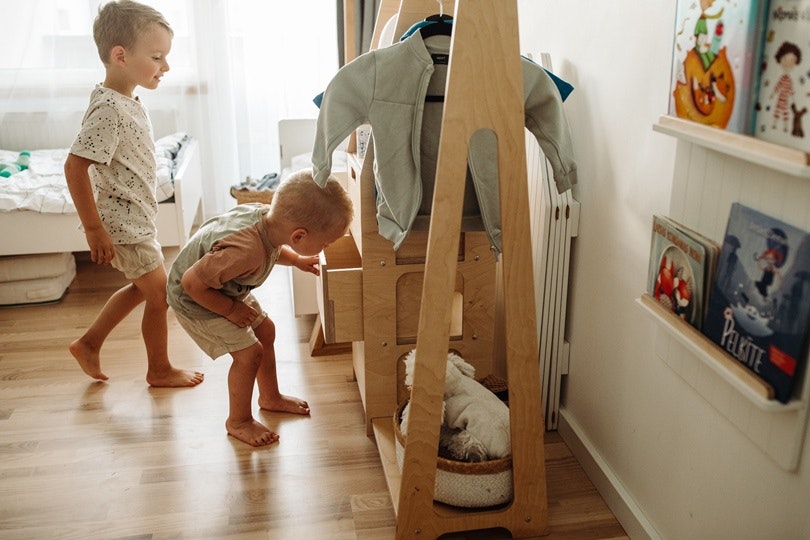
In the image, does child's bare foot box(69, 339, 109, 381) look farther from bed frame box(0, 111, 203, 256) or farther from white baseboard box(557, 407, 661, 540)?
white baseboard box(557, 407, 661, 540)

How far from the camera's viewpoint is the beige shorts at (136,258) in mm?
2275

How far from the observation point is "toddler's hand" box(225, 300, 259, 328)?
6.60ft

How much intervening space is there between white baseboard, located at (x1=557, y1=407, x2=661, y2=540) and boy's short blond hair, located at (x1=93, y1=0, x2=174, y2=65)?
5.16ft

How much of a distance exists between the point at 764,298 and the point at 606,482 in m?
0.81

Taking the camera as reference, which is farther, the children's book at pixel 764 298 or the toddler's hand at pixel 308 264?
the toddler's hand at pixel 308 264

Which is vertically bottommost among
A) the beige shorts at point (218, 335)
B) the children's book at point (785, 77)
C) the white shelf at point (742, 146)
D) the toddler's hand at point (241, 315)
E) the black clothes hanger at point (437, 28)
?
the beige shorts at point (218, 335)

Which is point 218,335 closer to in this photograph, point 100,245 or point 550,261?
point 100,245

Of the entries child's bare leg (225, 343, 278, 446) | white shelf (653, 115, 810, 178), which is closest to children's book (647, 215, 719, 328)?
white shelf (653, 115, 810, 178)

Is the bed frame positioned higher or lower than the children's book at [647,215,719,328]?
lower

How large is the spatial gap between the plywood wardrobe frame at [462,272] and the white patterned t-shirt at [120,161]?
69 centimetres

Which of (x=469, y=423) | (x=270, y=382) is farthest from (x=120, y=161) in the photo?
(x=469, y=423)

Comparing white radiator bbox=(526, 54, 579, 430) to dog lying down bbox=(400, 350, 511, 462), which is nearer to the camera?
dog lying down bbox=(400, 350, 511, 462)

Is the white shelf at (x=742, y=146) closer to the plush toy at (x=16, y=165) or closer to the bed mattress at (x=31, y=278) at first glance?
the bed mattress at (x=31, y=278)

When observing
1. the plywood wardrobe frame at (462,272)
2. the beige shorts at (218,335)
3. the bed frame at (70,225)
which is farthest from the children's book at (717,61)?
the bed frame at (70,225)
